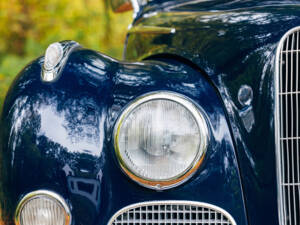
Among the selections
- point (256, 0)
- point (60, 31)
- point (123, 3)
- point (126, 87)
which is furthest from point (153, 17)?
point (60, 31)

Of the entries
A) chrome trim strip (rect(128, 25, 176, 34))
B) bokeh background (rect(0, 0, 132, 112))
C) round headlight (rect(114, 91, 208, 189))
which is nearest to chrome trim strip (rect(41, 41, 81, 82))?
round headlight (rect(114, 91, 208, 189))

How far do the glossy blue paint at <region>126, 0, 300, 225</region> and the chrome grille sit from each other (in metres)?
0.03

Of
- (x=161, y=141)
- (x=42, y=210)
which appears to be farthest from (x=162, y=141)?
(x=42, y=210)

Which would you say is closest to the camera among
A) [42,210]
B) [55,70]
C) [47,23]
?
[42,210]

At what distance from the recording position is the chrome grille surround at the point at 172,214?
1.85 metres

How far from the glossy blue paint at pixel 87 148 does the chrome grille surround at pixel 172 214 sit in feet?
0.08

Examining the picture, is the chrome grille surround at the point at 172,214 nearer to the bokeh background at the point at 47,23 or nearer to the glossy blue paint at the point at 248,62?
the glossy blue paint at the point at 248,62

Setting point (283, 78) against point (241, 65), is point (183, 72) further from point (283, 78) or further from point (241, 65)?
point (283, 78)

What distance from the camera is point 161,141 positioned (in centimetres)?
184

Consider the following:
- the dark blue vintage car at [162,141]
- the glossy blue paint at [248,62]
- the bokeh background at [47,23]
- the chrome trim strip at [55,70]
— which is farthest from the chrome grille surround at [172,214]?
the bokeh background at [47,23]

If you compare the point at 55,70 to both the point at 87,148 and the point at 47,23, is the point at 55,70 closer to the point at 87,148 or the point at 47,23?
the point at 87,148

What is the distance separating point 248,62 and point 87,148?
0.76 metres

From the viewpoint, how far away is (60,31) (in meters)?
9.19

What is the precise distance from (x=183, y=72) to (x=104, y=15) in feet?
28.2
